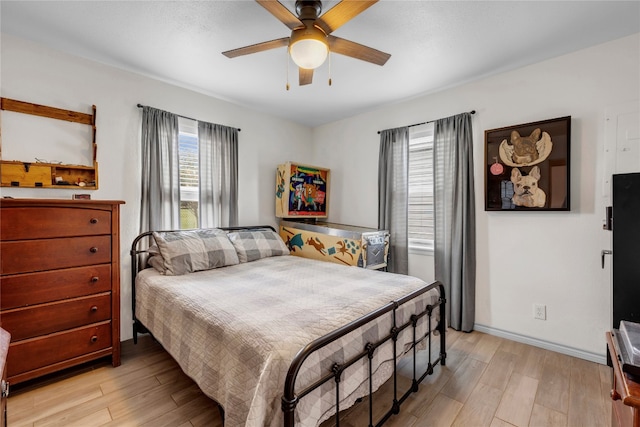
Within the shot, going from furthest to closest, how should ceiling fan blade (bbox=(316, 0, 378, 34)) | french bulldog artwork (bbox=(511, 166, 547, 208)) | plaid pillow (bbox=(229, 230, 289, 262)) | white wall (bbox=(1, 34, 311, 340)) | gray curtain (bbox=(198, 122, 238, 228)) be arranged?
gray curtain (bbox=(198, 122, 238, 228)) < plaid pillow (bbox=(229, 230, 289, 262)) < french bulldog artwork (bbox=(511, 166, 547, 208)) < white wall (bbox=(1, 34, 311, 340)) < ceiling fan blade (bbox=(316, 0, 378, 34))

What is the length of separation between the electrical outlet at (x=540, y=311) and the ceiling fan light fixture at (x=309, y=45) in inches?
107

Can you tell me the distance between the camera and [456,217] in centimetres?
290

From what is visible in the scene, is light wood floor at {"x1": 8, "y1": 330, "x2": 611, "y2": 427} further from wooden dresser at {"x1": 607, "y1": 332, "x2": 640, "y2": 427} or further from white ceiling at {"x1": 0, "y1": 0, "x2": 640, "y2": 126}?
white ceiling at {"x1": 0, "y1": 0, "x2": 640, "y2": 126}

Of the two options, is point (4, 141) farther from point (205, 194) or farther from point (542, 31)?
point (542, 31)

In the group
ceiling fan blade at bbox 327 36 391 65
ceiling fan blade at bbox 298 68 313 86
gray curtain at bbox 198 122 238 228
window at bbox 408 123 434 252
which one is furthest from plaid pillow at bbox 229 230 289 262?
ceiling fan blade at bbox 327 36 391 65

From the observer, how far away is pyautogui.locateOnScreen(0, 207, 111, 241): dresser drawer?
1794mm

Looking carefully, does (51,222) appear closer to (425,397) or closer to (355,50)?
(355,50)

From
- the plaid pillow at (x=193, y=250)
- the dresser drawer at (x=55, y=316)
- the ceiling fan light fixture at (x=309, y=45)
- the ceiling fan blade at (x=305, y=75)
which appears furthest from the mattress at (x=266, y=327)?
the ceiling fan blade at (x=305, y=75)

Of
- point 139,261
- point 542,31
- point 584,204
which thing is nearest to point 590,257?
point 584,204

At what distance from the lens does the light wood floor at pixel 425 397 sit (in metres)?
1.66

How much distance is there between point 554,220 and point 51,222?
12.7 ft

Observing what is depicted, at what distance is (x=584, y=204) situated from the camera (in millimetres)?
2289

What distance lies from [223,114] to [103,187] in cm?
146

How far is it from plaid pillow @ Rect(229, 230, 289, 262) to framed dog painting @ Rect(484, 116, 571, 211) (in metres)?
2.20
